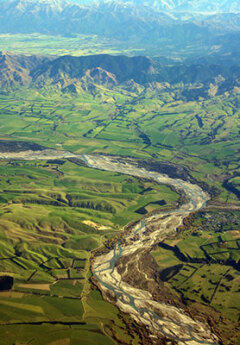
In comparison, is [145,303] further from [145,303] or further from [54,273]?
[54,273]

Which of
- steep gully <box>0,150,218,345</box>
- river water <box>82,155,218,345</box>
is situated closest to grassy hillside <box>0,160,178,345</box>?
steep gully <box>0,150,218,345</box>

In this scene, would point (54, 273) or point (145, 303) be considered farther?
point (54, 273)

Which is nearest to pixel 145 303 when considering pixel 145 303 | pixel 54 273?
pixel 145 303

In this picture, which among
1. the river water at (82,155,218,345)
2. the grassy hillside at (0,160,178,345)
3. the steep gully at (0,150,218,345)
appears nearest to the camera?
the grassy hillside at (0,160,178,345)

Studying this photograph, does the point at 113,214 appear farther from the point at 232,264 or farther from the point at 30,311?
the point at 30,311

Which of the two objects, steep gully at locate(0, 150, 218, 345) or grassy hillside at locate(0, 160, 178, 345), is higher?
grassy hillside at locate(0, 160, 178, 345)

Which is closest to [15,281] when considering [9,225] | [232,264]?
[9,225]

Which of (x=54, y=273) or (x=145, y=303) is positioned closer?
(x=145, y=303)

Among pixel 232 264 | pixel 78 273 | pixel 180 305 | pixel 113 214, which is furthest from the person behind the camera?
pixel 113 214

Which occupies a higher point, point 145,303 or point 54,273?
point 54,273

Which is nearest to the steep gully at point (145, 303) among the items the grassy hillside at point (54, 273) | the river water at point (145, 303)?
the river water at point (145, 303)

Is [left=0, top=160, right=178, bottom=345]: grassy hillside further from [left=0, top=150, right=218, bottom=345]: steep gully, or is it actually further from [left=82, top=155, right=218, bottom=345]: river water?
[left=82, top=155, right=218, bottom=345]: river water
